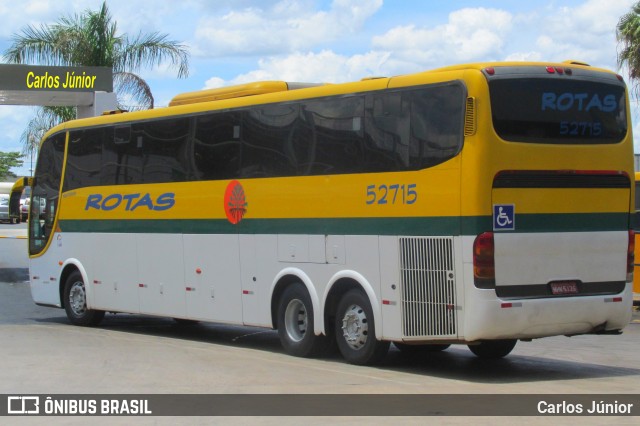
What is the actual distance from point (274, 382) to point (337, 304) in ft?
7.99

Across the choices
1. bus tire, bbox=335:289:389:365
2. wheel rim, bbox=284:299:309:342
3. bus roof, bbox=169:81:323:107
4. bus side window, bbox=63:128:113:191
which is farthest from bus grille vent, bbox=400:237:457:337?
bus side window, bbox=63:128:113:191

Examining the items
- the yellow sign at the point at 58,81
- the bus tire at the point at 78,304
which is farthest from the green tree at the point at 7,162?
the bus tire at the point at 78,304

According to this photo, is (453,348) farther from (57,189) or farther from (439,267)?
(57,189)

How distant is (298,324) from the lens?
1509 cm

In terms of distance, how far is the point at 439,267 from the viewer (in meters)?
12.7

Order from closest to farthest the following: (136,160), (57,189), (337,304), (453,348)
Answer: (337,304), (453,348), (136,160), (57,189)

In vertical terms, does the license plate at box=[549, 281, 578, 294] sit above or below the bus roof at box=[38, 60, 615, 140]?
below

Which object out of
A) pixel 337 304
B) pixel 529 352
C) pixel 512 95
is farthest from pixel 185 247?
pixel 512 95

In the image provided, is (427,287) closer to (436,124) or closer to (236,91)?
(436,124)

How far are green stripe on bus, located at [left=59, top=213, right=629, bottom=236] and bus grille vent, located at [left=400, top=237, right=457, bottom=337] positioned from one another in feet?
0.52

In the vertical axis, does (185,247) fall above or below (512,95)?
below

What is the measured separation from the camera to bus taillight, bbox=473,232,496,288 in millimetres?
12289

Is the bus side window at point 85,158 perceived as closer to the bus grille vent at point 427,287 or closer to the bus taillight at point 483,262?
the bus grille vent at point 427,287

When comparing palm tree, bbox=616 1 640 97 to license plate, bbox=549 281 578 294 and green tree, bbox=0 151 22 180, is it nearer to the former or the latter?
license plate, bbox=549 281 578 294
